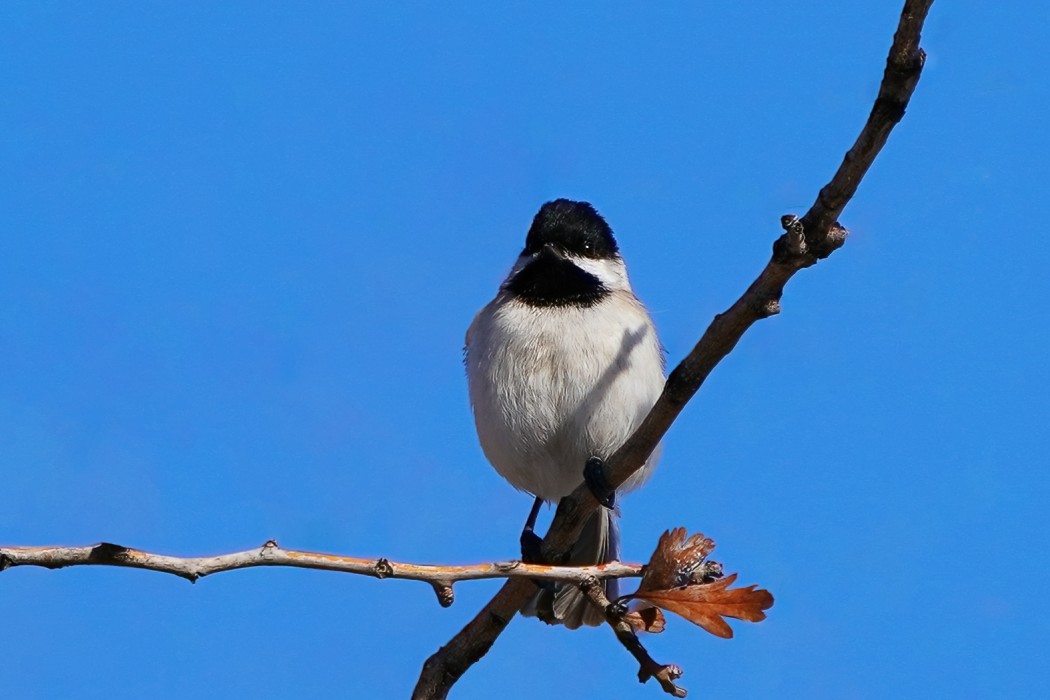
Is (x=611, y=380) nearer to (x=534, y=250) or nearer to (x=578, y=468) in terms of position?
(x=578, y=468)

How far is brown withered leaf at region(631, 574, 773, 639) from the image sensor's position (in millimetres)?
4328

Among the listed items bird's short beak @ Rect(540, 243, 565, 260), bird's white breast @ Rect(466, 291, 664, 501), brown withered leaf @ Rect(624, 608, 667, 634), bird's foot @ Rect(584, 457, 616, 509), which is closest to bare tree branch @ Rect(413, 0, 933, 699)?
bird's foot @ Rect(584, 457, 616, 509)

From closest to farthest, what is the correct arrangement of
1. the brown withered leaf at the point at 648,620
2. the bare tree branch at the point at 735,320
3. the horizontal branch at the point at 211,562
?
1. the horizontal branch at the point at 211,562
2. the bare tree branch at the point at 735,320
3. the brown withered leaf at the point at 648,620

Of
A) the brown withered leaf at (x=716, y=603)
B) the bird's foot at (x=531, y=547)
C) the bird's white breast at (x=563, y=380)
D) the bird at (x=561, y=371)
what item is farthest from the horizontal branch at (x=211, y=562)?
the bird's white breast at (x=563, y=380)

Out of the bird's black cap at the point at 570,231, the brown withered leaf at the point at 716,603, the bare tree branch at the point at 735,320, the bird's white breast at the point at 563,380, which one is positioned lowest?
the brown withered leaf at the point at 716,603

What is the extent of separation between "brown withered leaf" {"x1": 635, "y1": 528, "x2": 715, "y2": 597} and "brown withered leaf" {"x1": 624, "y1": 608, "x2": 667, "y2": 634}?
0.82 ft

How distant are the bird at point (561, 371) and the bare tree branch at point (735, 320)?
0.76 metres

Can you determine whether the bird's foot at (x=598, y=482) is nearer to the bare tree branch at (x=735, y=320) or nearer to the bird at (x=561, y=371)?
the bare tree branch at (x=735, y=320)

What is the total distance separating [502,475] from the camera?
23.6ft

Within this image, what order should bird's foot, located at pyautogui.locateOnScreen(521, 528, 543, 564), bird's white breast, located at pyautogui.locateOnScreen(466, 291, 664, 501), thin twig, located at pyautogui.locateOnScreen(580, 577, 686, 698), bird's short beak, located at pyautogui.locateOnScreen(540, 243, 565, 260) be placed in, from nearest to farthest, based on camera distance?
thin twig, located at pyautogui.locateOnScreen(580, 577, 686, 698) → bird's foot, located at pyautogui.locateOnScreen(521, 528, 543, 564) → bird's white breast, located at pyautogui.locateOnScreen(466, 291, 664, 501) → bird's short beak, located at pyautogui.locateOnScreen(540, 243, 565, 260)

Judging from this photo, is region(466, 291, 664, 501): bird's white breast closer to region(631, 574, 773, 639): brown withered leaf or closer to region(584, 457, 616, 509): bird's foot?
region(584, 457, 616, 509): bird's foot

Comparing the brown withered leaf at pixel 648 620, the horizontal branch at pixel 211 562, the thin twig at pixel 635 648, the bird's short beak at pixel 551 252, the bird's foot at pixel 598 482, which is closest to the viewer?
the horizontal branch at pixel 211 562

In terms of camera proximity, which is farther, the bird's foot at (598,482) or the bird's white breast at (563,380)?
the bird's white breast at (563,380)

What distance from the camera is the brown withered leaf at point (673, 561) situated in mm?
4543
